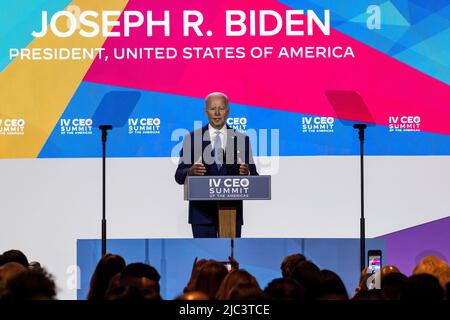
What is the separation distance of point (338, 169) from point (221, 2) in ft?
6.75

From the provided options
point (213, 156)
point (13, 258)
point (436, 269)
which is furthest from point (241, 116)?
point (436, 269)

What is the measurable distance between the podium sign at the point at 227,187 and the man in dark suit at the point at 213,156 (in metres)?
0.35

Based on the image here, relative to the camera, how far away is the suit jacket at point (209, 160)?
7262 millimetres

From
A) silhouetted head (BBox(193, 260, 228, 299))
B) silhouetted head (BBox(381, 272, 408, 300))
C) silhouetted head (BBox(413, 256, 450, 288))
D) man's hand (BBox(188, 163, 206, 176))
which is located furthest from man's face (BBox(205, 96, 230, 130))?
silhouetted head (BBox(381, 272, 408, 300))

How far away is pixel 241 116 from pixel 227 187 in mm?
1776

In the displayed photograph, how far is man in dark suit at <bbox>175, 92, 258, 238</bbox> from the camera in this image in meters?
7.27

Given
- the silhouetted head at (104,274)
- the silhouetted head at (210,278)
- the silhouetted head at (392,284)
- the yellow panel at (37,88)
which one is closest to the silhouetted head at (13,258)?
the silhouetted head at (104,274)

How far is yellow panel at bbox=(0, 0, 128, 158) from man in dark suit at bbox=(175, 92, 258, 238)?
156cm

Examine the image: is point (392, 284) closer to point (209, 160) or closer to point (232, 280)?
point (232, 280)

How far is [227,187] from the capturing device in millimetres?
6801

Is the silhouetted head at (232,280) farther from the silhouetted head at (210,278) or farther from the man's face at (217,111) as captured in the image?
the man's face at (217,111)

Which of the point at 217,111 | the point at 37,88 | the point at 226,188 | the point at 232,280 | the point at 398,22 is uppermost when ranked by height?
the point at 398,22

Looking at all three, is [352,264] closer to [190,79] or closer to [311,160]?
[311,160]

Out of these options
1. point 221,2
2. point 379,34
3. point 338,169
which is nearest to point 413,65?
point 379,34
